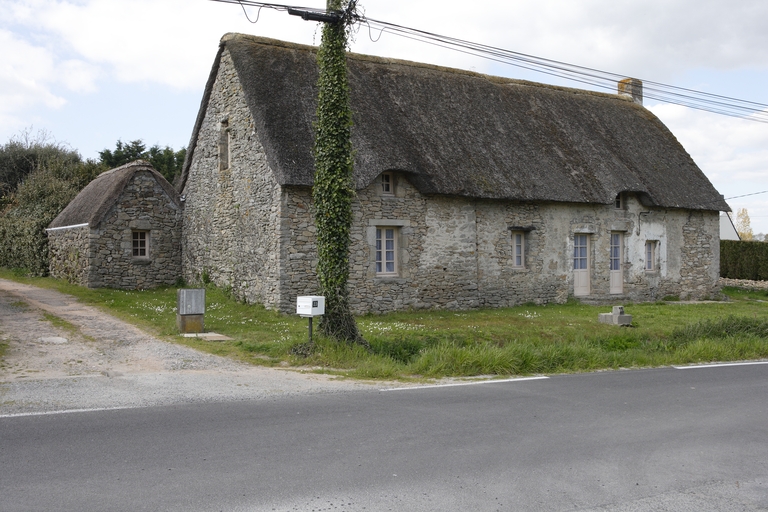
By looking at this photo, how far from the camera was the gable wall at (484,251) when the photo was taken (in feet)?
56.1

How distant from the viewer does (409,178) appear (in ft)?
58.5

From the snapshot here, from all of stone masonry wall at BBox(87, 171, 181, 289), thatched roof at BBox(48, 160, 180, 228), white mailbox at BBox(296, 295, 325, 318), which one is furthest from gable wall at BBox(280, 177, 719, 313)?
thatched roof at BBox(48, 160, 180, 228)

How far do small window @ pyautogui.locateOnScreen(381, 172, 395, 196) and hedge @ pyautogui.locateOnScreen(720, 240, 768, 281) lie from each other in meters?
19.8

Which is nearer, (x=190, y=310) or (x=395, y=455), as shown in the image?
(x=395, y=455)

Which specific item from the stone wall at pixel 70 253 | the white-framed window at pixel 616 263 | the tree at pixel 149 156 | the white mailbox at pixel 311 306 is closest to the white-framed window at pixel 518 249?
the white-framed window at pixel 616 263

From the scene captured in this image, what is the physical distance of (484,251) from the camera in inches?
757

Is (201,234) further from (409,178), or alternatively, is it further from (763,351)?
(763,351)

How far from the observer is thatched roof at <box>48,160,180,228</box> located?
20.5 m

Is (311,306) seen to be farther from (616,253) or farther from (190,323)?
(616,253)

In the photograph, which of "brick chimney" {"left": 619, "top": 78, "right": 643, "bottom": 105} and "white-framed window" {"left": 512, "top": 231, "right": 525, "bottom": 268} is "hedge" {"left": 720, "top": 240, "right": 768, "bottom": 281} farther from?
"white-framed window" {"left": 512, "top": 231, "right": 525, "bottom": 268}

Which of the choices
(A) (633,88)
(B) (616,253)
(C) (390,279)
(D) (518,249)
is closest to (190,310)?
(C) (390,279)

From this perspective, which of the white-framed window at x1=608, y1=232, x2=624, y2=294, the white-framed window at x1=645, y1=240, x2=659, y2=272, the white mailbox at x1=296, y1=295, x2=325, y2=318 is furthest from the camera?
the white-framed window at x1=645, y1=240, x2=659, y2=272

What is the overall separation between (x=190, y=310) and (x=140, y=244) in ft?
31.1

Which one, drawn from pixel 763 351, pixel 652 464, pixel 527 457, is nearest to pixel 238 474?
pixel 527 457
